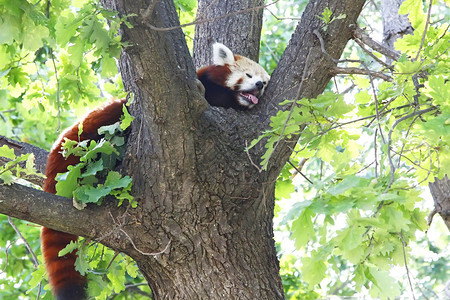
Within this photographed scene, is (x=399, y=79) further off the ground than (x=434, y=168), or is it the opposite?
(x=399, y=79)

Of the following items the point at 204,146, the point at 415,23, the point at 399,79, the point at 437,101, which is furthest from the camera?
the point at 415,23

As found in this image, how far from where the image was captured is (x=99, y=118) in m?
3.18

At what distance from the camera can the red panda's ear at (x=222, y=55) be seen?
359cm

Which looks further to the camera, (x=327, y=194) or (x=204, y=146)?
(x=204, y=146)

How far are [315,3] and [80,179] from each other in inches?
62.7

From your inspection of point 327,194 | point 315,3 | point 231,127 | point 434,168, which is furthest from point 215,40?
point 327,194

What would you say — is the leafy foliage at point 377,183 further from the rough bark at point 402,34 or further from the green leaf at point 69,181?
the rough bark at point 402,34

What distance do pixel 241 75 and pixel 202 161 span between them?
152cm

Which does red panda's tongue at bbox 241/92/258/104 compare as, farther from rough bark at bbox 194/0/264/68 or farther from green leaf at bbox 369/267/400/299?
green leaf at bbox 369/267/400/299

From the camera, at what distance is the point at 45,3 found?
3.18 m

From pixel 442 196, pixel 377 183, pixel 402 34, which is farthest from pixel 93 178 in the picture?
pixel 402 34

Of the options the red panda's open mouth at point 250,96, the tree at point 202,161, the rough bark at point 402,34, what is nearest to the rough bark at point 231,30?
the red panda's open mouth at point 250,96

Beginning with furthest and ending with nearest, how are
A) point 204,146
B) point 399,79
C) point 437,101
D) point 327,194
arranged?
point 204,146
point 399,79
point 437,101
point 327,194

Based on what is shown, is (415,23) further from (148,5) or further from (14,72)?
(14,72)
